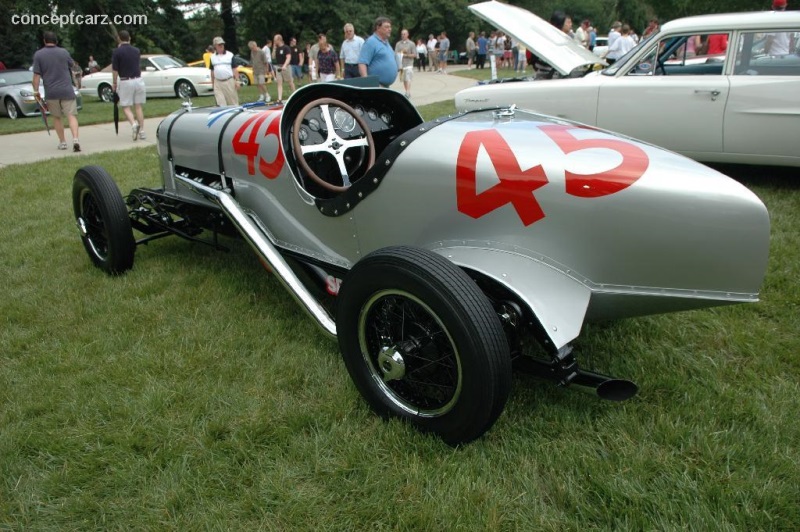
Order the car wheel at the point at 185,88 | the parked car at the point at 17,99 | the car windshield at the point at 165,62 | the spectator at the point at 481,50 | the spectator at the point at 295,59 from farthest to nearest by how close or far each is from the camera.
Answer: the spectator at the point at 481,50, the car windshield at the point at 165,62, the car wheel at the point at 185,88, the spectator at the point at 295,59, the parked car at the point at 17,99

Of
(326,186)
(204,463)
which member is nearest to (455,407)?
(204,463)

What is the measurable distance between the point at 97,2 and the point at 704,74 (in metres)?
31.2

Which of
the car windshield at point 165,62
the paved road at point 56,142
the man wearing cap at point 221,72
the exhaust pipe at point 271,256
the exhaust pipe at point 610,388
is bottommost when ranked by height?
the exhaust pipe at point 610,388

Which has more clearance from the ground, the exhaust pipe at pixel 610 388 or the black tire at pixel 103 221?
the black tire at pixel 103 221

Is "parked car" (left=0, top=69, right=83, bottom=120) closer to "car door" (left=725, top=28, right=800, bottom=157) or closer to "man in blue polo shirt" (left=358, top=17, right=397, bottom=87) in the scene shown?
"man in blue polo shirt" (left=358, top=17, right=397, bottom=87)

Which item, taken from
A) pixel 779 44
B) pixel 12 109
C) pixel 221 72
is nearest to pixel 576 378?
pixel 779 44

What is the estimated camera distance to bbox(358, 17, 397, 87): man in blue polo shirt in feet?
25.0

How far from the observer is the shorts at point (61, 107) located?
8.92 metres

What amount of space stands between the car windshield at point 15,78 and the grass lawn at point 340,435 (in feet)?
47.0

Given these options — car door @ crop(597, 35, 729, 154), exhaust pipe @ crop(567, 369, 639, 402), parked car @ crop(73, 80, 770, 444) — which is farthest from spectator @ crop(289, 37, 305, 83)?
exhaust pipe @ crop(567, 369, 639, 402)

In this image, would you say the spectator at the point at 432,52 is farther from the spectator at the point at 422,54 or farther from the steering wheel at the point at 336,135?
the steering wheel at the point at 336,135

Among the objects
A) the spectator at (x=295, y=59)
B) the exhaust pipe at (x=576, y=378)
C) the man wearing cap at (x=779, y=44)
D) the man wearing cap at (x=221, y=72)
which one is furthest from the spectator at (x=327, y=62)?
the exhaust pipe at (x=576, y=378)

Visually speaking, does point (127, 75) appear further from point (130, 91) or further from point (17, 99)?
point (17, 99)

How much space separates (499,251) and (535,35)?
4.58m
